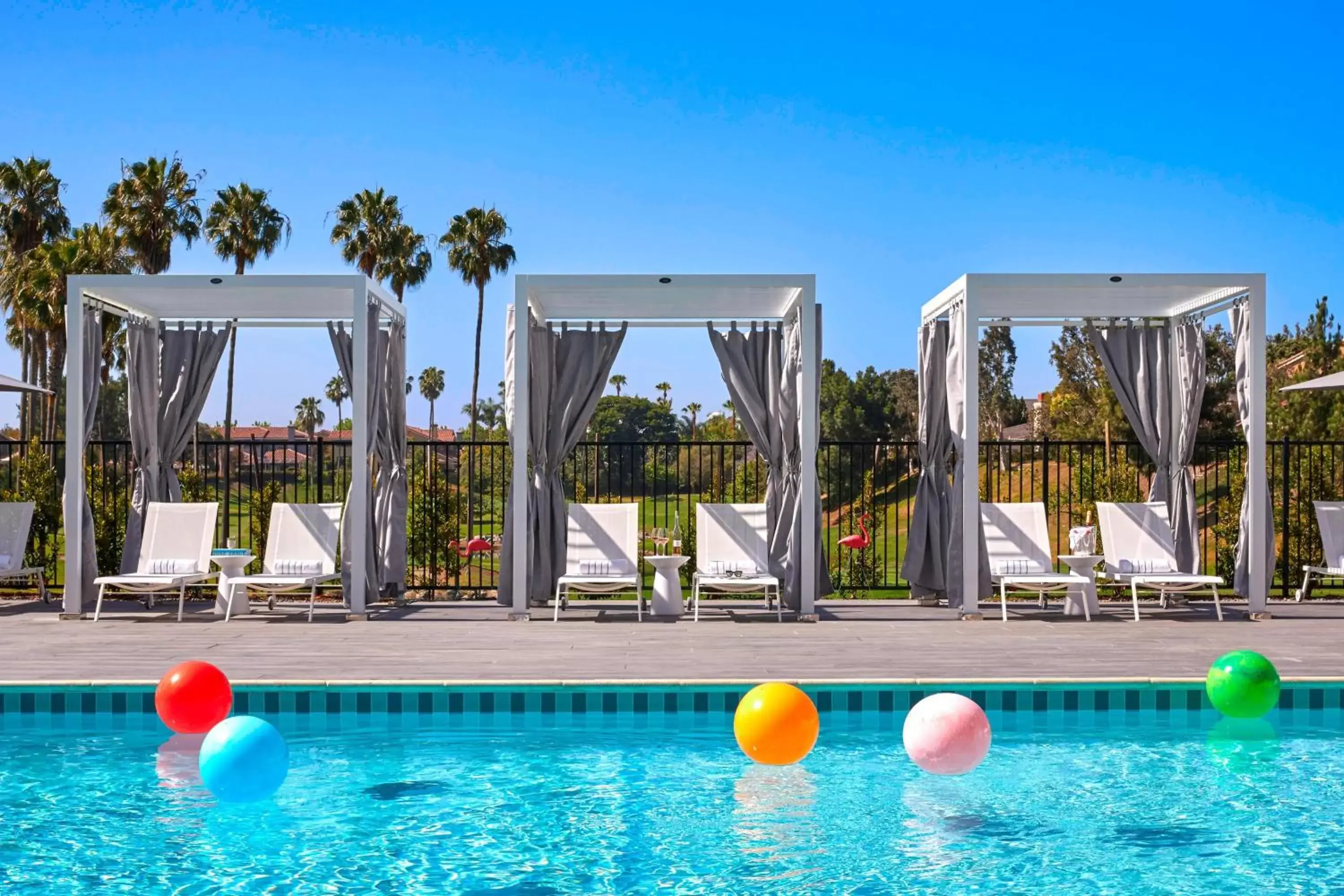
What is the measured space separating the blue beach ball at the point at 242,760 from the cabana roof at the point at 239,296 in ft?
16.9

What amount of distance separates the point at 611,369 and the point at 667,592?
2.01 metres

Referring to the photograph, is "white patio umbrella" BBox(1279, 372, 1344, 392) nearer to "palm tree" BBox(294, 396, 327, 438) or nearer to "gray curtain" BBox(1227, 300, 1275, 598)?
"gray curtain" BBox(1227, 300, 1275, 598)

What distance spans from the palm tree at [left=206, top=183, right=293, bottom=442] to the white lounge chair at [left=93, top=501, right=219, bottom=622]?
18.1 meters

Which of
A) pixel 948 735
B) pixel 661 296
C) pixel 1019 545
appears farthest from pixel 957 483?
pixel 948 735

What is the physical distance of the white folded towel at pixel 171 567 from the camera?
9914 mm

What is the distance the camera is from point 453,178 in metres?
17.0

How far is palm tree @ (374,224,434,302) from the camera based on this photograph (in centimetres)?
3042

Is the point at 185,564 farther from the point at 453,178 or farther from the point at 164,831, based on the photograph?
the point at 453,178

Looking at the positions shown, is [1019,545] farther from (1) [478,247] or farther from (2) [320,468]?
(1) [478,247]

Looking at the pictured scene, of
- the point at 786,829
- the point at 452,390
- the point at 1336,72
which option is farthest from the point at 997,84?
the point at 452,390

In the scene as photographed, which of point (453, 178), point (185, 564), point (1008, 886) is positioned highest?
point (453, 178)

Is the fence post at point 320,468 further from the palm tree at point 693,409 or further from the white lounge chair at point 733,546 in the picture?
the palm tree at point 693,409

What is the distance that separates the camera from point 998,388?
43719mm

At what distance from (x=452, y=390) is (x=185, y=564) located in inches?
2051
